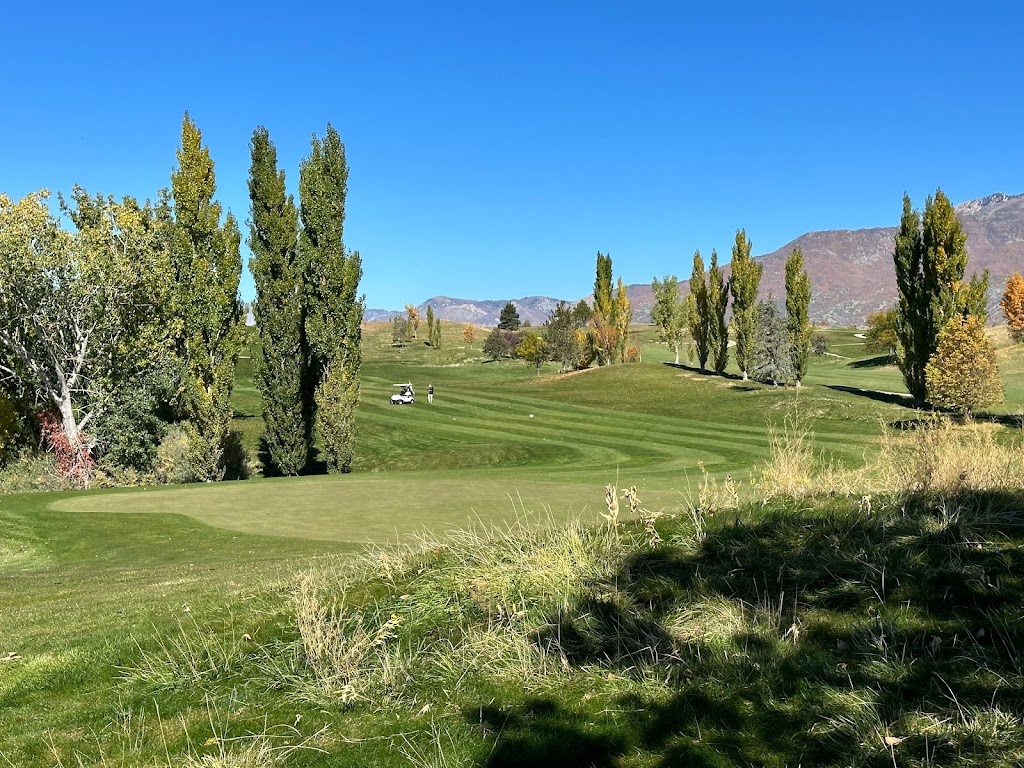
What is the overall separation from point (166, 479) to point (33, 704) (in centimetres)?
2503

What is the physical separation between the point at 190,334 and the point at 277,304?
3626 mm

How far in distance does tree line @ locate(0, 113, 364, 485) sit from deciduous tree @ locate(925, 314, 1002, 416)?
89.4ft

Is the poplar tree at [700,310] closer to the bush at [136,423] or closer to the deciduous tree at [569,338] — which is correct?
the deciduous tree at [569,338]

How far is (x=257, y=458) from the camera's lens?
32.9 meters

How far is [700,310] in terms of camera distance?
206 ft

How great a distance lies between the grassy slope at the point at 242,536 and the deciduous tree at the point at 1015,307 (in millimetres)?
54186

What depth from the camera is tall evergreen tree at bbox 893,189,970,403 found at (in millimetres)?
37594

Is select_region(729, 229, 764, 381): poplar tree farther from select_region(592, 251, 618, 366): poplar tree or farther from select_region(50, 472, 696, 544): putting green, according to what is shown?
select_region(50, 472, 696, 544): putting green

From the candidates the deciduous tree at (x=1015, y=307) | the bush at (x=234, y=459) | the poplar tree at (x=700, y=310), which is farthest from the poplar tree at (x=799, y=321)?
the deciduous tree at (x=1015, y=307)

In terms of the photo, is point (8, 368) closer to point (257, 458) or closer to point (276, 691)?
point (257, 458)

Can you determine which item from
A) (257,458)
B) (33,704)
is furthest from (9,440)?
(33,704)

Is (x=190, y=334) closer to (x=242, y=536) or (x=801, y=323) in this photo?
(x=242, y=536)

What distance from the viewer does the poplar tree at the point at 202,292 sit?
1091 inches

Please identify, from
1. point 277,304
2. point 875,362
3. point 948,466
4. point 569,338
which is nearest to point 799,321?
point 569,338
